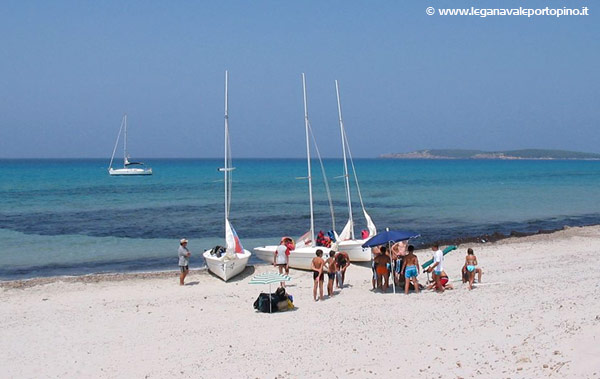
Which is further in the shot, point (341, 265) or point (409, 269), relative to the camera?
point (341, 265)

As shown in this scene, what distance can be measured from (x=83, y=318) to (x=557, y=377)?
37.4ft

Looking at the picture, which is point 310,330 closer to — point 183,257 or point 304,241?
point 183,257

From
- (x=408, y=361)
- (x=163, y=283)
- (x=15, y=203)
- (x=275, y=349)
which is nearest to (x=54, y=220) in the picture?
(x=15, y=203)

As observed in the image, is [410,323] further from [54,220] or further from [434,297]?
[54,220]

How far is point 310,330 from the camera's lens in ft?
44.1

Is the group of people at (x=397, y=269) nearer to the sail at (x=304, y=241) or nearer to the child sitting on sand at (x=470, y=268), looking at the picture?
the child sitting on sand at (x=470, y=268)

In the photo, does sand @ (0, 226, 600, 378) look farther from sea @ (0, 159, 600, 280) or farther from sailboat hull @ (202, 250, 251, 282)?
sea @ (0, 159, 600, 280)

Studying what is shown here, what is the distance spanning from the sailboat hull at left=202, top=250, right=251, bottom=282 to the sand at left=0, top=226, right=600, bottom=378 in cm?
57

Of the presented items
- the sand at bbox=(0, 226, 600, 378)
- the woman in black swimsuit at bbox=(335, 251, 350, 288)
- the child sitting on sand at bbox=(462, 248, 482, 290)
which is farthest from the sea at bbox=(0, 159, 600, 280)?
the child sitting on sand at bbox=(462, 248, 482, 290)

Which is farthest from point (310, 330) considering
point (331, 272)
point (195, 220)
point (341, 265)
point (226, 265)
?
point (195, 220)

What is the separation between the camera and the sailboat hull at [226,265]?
65.4 feet

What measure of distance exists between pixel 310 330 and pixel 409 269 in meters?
4.20

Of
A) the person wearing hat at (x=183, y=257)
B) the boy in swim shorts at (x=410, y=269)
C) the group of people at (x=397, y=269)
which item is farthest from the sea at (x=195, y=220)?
the boy in swim shorts at (x=410, y=269)

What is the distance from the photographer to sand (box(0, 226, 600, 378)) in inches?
424
